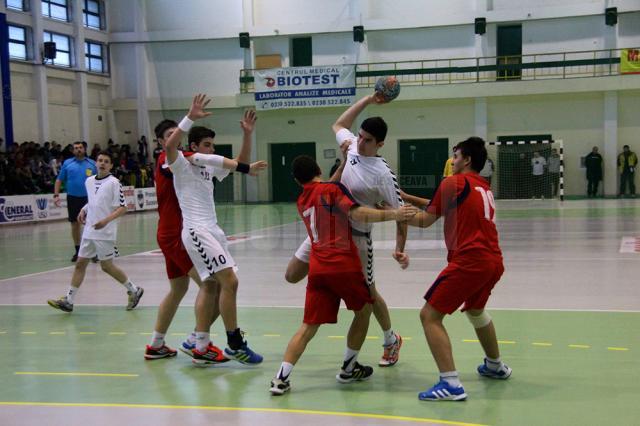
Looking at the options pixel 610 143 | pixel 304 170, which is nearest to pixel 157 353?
pixel 304 170

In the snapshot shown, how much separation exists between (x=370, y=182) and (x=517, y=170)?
28745 millimetres

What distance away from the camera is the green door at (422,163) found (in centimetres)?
3553

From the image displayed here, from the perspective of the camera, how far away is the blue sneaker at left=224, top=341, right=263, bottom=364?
257 inches

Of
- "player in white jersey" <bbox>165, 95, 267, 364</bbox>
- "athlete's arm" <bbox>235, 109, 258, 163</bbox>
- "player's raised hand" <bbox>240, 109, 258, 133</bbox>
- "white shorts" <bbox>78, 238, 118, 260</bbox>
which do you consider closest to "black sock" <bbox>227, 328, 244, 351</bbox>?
"player in white jersey" <bbox>165, 95, 267, 364</bbox>

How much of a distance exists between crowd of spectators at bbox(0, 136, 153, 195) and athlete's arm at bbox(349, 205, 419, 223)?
21933 millimetres

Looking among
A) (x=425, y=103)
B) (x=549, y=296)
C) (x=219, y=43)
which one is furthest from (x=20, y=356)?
(x=219, y=43)

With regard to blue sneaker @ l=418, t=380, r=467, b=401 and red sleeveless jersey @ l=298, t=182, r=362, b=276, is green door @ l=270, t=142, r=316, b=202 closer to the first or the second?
red sleeveless jersey @ l=298, t=182, r=362, b=276

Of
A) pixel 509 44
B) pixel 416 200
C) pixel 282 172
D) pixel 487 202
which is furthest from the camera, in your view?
pixel 282 172

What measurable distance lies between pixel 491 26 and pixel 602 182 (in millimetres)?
8993

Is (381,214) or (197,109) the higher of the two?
(197,109)

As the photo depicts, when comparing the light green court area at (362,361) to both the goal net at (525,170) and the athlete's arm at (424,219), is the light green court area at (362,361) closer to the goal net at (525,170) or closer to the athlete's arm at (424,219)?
the athlete's arm at (424,219)

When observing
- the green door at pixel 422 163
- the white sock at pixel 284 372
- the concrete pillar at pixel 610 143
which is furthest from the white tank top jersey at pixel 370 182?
the concrete pillar at pixel 610 143

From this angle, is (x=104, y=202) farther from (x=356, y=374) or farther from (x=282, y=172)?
(x=282, y=172)

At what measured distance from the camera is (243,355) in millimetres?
6523
